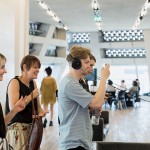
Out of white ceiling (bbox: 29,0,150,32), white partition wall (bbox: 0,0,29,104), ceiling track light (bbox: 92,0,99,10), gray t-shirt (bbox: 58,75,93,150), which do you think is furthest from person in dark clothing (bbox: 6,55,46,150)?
ceiling track light (bbox: 92,0,99,10)

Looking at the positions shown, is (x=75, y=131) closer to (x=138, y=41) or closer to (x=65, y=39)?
(x=65, y=39)

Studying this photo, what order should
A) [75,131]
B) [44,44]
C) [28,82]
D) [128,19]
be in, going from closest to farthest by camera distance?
[75,131] < [28,82] < [128,19] < [44,44]

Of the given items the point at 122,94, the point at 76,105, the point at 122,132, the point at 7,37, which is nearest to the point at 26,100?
the point at 76,105

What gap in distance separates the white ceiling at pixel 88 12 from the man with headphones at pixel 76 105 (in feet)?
26.9

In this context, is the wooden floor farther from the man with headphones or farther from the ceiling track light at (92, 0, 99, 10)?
the ceiling track light at (92, 0, 99, 10)

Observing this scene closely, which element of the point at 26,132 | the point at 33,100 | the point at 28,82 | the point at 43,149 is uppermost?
the point at 28,82

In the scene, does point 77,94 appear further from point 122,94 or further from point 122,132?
point 122,94

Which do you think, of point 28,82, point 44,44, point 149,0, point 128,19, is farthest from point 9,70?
point 44,44

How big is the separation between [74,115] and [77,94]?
148mm

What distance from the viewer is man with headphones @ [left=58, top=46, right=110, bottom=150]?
186 centimetres

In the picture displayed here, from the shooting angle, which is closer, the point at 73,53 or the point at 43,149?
the point at 73,53

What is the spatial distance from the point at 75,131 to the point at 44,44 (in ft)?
44.9

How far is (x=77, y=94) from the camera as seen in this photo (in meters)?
1.86

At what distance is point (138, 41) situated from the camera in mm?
18016
